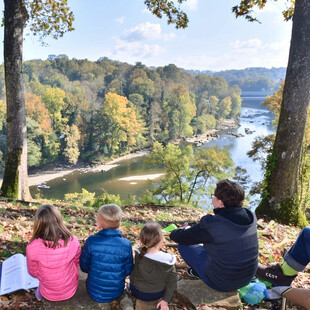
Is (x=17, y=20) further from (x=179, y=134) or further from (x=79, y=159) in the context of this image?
(x=179, y=134)

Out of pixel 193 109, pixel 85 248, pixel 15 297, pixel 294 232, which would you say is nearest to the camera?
pixel 85 248

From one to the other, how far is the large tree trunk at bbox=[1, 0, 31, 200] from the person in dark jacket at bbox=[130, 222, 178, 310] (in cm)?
533

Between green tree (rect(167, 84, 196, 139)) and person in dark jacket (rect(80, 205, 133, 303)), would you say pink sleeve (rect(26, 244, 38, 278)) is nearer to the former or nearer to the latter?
person in dark jacket (rect(80, 205, 133, 303))

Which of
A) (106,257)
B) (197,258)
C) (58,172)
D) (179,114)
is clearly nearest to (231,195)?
(197,258)

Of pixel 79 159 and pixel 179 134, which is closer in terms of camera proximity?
pixel 79 159

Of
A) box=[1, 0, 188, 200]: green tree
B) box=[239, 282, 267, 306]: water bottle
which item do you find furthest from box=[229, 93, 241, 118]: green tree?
box=[239, 282, 267, 306]: water bottle

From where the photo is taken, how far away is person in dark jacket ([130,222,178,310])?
2.60 m

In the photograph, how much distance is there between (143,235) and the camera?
2.61 m

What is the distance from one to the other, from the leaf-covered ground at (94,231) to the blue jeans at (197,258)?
33 cm

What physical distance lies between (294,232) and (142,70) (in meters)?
72.7

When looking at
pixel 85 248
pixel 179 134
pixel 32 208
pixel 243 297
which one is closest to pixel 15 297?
pixel 85 248

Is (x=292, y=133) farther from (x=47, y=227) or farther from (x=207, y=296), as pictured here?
(x=47, y=227)

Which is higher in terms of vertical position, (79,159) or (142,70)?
(142,70)

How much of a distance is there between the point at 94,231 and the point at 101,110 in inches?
1778
